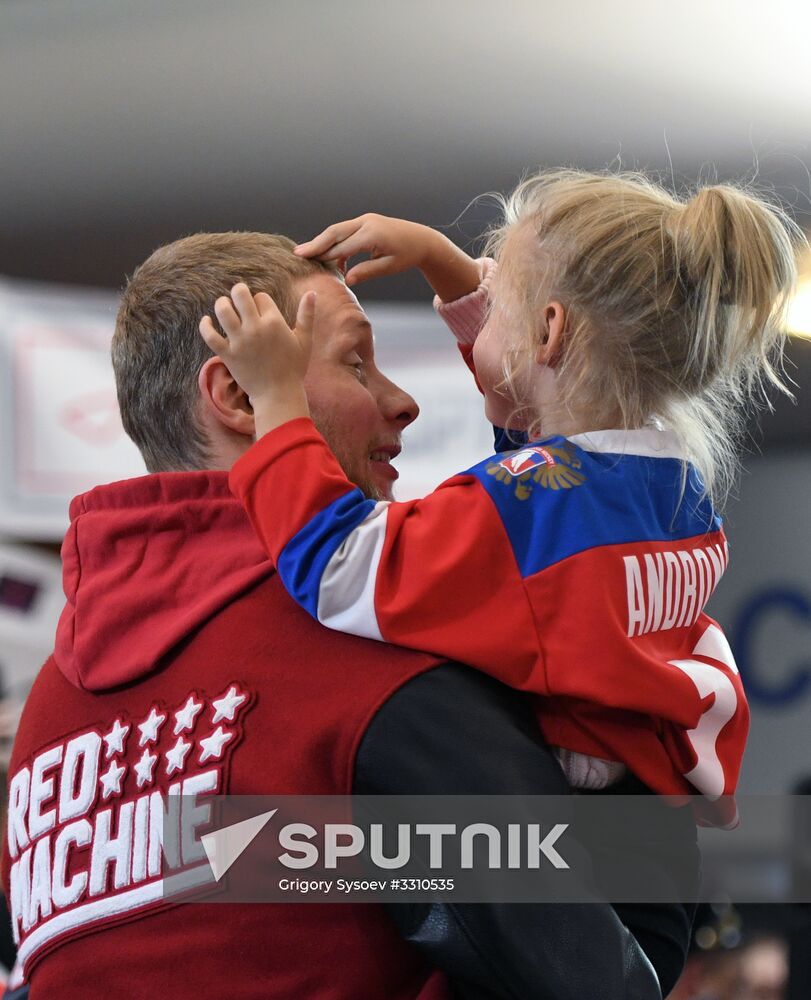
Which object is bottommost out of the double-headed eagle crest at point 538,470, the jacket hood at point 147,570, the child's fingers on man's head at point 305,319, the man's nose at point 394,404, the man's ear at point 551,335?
the jacket hood at point 147,570

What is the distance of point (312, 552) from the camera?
908mm

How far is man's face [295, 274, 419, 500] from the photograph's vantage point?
1101mm

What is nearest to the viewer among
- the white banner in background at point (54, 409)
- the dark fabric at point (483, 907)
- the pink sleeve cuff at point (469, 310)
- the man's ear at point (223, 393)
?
the dark fabric at point (483, 907)

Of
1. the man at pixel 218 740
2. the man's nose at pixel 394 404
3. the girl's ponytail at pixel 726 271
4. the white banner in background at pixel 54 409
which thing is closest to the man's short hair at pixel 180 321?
the man at pixel 218 740

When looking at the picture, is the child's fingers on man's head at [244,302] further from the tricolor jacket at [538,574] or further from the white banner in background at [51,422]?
the white banner in background at [51,422]

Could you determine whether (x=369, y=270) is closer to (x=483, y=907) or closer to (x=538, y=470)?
(x=538, y=470)

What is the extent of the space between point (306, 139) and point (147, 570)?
5.56 feet

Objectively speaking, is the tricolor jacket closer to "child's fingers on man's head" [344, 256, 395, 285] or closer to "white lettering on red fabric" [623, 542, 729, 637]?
"white lettering on red fabric" [623, 542, 729, 637]

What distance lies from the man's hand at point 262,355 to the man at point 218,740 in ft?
0.23

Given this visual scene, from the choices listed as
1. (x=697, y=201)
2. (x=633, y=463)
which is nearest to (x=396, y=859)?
(x=633, y=463)

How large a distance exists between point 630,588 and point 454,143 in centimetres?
173

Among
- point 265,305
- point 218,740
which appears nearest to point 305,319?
point 265,305

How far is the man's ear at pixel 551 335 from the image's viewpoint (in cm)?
109

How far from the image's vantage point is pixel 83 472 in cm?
242
